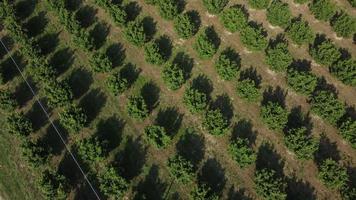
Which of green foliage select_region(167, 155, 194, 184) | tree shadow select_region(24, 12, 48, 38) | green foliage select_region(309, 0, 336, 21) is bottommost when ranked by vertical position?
tree shadow select_region(24, 12, 48, 38)

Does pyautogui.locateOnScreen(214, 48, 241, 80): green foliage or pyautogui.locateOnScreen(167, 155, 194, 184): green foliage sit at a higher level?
pyautogui.locateOnScreen(214, 48, 241, 80): green foliage

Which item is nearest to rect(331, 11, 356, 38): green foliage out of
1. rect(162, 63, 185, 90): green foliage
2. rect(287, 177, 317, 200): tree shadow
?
rect(287, 177, 317, 200): tree shadow

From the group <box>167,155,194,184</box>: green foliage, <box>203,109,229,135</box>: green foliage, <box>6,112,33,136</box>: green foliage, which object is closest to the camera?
<box>167,155,194,184</box>: green foliage

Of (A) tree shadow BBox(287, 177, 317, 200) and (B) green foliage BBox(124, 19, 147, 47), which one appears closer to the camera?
(A) tree shadow BBox(287, 177, 317, 200)

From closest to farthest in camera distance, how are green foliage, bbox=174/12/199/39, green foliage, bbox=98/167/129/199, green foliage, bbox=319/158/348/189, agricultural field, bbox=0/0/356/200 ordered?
green foliage, bbox=98/167/129/199, green foliage, bbox=319/158/348/189, agricultural field, bbox=0/0/356/200, green foliage, bbox=174/12/199/39

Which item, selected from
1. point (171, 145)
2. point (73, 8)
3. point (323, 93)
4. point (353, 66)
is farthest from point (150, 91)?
point (353, 66)

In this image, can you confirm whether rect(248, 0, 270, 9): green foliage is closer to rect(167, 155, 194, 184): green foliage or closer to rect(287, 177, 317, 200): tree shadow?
rect(287, 177, 317, 200): tree shadow

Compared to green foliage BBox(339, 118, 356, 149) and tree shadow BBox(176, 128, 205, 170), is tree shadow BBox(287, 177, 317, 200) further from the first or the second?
tree shadow BBox(176, 128, 205, 170)
